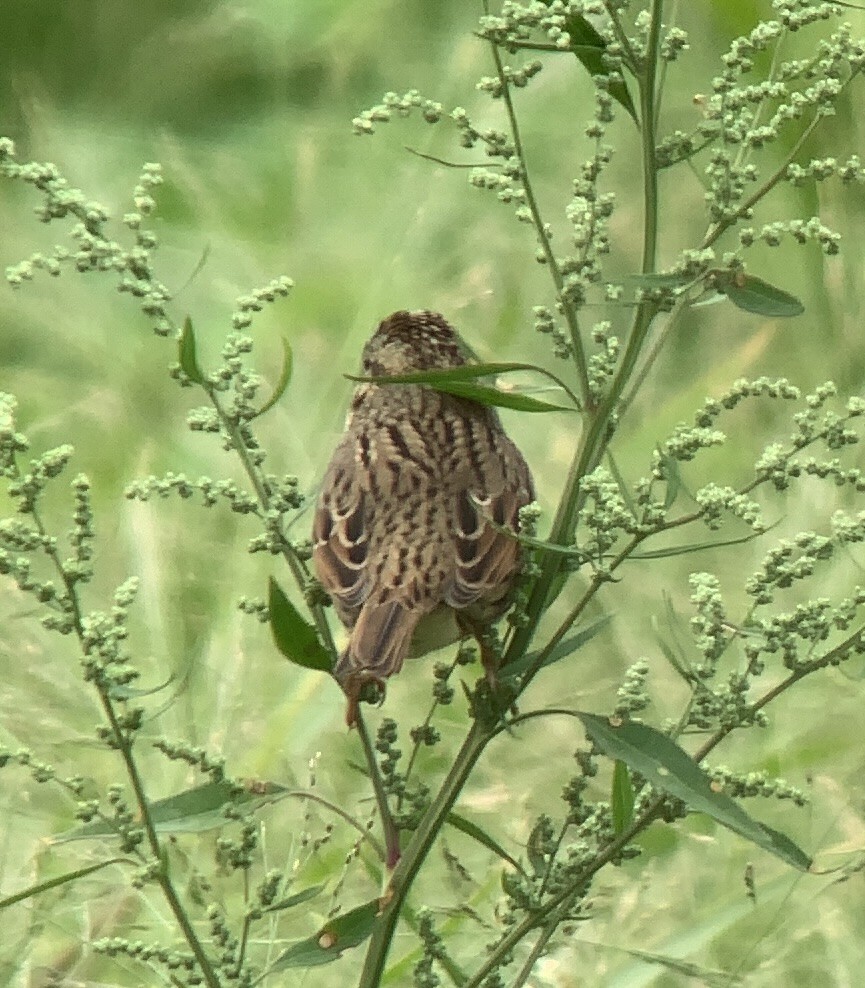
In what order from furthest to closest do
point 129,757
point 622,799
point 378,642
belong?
point 378,642, point 622,799, point 129,757

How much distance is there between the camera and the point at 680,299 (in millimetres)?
1293

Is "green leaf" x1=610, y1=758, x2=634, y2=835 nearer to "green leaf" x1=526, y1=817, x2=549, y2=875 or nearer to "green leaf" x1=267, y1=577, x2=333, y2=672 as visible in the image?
"green leaf" x1=526, y1=817, x2=549, y2=875

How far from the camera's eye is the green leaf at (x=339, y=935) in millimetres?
1254

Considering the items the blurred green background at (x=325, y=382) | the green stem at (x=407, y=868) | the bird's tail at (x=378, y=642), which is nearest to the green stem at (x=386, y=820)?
the green stem at (x=407, y=868)

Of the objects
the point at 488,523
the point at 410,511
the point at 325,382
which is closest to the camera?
the point at 488,523

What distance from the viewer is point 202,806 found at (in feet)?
4.27

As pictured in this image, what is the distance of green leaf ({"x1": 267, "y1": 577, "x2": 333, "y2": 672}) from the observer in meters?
1.25

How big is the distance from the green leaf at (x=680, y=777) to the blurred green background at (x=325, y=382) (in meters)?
0.37

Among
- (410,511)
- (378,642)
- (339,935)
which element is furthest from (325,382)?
(339,935)

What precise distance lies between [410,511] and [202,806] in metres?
0.48

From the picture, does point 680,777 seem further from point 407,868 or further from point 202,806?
point 202,806

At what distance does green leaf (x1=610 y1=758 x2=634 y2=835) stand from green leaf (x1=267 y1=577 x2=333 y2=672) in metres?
0.22

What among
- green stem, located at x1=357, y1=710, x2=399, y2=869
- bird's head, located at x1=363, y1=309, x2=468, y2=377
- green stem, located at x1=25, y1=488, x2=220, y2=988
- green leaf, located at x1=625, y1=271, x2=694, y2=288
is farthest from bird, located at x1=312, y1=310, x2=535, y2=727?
green leaf, located at x1=625, y1=271, x2=694, y2=288

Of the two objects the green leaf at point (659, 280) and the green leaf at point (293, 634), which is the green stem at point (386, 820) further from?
the green leaf at point (659, 280)
